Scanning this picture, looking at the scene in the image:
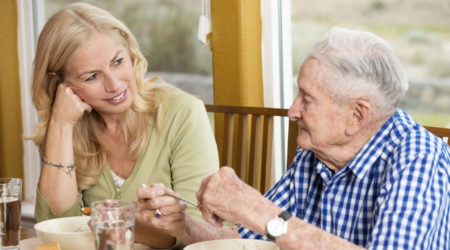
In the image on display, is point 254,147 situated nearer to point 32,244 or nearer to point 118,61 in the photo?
point 118,61

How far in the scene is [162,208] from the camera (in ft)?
4.75

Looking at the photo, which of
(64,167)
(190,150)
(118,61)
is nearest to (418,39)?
(190,150)

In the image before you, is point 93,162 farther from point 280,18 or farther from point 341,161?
point 280,18

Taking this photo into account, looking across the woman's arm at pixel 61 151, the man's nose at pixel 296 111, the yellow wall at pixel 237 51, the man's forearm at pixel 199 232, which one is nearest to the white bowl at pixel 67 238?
the man's forearm at pixel 199 232

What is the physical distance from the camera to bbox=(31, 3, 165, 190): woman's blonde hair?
6.11 feet

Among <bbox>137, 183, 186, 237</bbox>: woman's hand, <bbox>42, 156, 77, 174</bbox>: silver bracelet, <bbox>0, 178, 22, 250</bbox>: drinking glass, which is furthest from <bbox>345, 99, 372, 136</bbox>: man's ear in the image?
<bbox>42, 156, 77, 174</bbox>: silver bracelet

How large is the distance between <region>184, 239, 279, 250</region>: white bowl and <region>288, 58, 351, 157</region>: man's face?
0.24 meters

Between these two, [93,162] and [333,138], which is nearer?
[333,138]

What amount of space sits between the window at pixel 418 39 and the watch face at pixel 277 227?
1.53 m

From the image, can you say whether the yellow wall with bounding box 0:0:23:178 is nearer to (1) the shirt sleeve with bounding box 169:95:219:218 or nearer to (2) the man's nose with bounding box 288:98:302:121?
(1) the shirt sleeve with bounding box 169:95:219:218

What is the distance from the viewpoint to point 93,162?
1933mm

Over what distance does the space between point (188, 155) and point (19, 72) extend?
2371 mm

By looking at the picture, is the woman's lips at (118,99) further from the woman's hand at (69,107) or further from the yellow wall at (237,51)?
the yellow wall at (237,51)

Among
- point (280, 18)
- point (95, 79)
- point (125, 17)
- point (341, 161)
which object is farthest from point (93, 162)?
point (125, 17)
